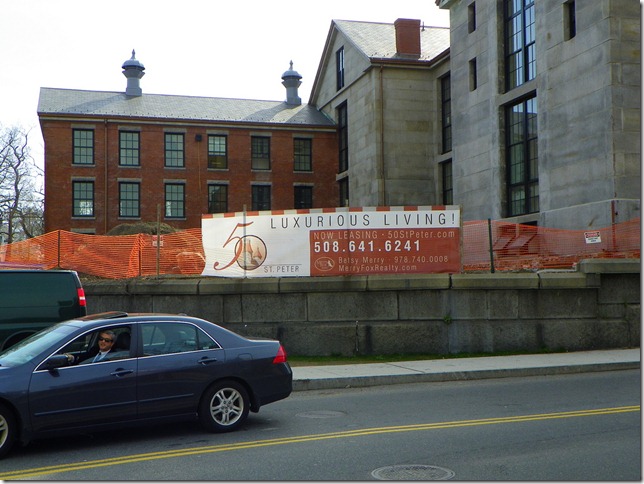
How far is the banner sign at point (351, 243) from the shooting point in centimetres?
1642

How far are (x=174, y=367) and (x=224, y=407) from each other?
82cm

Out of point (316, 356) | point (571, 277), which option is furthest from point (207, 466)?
point (571, 277)

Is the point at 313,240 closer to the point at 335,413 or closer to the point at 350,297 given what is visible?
the point at 350,297

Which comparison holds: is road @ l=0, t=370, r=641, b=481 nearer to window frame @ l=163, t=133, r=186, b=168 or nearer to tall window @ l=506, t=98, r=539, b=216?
tall window @ l=506, t=98, r=539, b=216

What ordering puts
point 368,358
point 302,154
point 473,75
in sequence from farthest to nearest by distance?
point 302,154, point 473,75, point 368,358

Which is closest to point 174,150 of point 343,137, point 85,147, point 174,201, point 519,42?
point 174,201

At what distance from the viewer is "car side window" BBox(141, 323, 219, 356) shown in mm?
8891

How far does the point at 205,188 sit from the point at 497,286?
108 feet

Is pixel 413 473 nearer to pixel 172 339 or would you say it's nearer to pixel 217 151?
pixel 172 339

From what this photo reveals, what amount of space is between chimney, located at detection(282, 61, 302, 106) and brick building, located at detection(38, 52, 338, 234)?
262 cm

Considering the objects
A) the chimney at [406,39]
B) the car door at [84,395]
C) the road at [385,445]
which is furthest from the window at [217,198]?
the car door at [84,395]

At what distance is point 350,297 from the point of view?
16141 millimetres

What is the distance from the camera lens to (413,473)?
22.6ft

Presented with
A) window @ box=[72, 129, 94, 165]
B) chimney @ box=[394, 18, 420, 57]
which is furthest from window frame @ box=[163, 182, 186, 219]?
chimney @ box=[394, 18, 420, 57]
